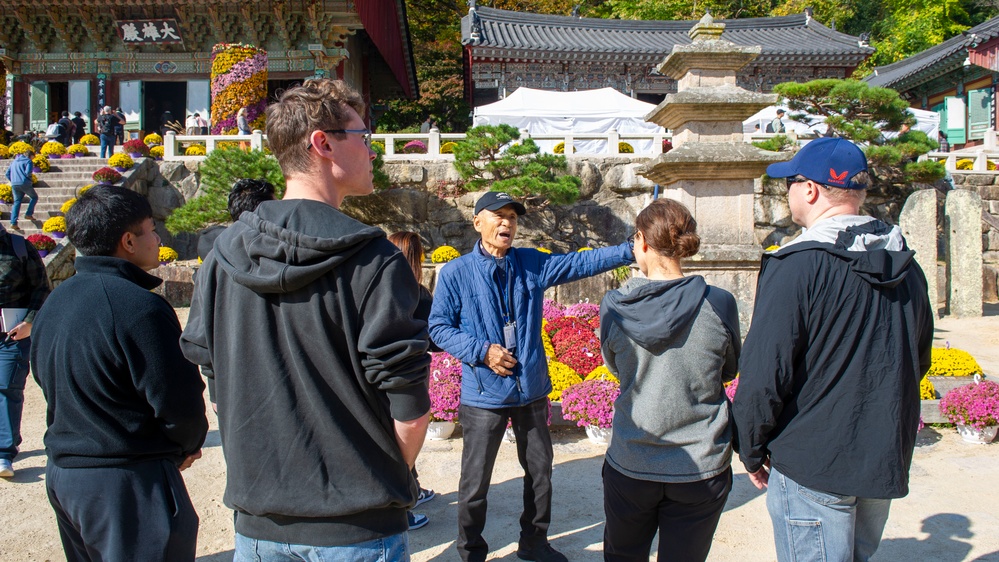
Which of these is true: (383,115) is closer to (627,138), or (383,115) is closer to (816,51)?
(627,138)

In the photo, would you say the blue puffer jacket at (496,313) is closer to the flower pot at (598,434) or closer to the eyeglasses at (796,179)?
the eyeglasses at (796,179)

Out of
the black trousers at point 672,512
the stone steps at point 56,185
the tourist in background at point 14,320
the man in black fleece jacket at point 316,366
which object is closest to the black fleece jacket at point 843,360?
the black trousers at point 672,512

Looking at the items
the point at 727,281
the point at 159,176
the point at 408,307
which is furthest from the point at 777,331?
the point at 159,176

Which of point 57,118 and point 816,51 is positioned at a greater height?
point 816,51

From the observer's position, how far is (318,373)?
144 cm

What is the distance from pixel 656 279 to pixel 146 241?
1.84m

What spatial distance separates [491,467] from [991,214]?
55.4ft

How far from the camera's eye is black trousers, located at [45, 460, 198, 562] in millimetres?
1981

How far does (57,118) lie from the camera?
1703 cm

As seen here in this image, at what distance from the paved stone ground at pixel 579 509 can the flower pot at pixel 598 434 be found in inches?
2.6

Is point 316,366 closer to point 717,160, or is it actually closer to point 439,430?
point 439,430

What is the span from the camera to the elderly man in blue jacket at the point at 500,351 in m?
2.90

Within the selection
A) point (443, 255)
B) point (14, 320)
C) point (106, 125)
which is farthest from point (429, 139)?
point (14, 320)

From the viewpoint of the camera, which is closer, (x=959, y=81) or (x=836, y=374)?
(x=836, y=374)
